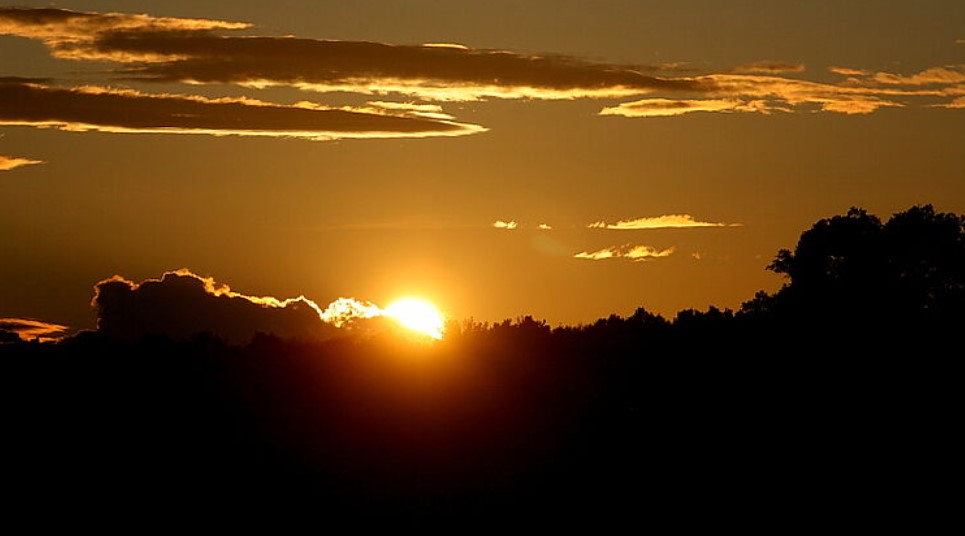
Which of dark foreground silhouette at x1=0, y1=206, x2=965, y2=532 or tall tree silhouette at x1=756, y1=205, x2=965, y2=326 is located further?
tall tree silhouette at x1=756, y1=205, x2=965, y2=326

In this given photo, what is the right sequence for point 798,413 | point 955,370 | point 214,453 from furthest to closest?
point 955,370 < point 798,413 < point 214,453

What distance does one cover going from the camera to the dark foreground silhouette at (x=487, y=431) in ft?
261

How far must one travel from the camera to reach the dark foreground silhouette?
261ft

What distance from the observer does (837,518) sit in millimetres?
80062

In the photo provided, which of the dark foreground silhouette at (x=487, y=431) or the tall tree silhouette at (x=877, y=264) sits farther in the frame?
the tall tree silhouette at (x=877, y=264)

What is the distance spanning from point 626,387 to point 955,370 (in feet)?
56.0

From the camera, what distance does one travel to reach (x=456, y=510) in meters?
78.8

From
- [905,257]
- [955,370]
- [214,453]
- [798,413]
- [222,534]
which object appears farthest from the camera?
[905,257]

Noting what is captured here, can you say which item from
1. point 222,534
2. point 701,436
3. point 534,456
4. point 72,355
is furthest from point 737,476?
point 72,355

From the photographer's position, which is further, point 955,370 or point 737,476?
point 955,370

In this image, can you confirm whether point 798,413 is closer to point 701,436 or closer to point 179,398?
point 701,436

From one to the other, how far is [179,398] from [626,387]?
21.4 meters

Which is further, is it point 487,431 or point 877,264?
point 877,264

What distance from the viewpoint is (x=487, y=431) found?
8619cm
